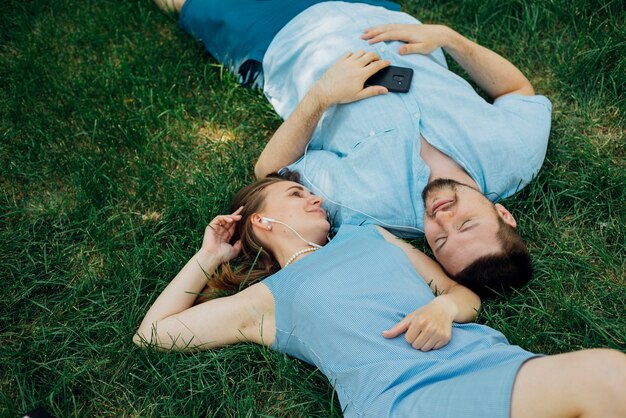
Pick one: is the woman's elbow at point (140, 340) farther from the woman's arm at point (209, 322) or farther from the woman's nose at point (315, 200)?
the woman's nose at point (315, 200)

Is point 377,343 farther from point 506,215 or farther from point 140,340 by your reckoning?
point 140,340

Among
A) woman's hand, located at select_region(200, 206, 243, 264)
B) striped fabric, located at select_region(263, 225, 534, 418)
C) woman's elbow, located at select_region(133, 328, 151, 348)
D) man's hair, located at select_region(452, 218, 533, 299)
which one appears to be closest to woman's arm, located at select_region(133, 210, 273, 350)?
woman's elbow, located at select_region(133, 328, 151, 348)

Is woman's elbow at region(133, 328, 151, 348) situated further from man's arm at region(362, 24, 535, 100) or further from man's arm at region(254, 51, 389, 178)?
man's arm at region(362, 24, 535, 100)

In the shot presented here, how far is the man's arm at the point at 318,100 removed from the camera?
131 inches

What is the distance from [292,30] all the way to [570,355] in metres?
2.51

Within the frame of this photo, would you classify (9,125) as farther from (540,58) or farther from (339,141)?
(540,58)

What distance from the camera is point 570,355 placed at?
229 cm

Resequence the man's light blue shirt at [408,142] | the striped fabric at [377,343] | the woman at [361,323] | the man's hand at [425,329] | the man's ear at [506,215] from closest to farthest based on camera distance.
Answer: the woman at [361,323], the striped fabric at [377,343], the man's hand at [425,329], the man's ear at [506,215], the man's light blue shirt at [408,142]

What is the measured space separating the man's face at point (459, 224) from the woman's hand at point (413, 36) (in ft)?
2.94

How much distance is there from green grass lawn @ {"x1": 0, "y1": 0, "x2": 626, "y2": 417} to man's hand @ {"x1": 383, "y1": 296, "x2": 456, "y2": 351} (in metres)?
0.43

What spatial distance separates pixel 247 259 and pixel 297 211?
399 mm

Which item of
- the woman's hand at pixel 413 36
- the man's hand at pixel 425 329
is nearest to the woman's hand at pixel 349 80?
the woman's hand at pixel 413 36

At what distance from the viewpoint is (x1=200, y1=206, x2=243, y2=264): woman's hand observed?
3199mm

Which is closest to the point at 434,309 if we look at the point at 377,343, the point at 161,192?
the point at 377,343
